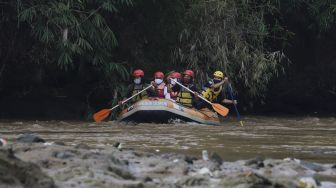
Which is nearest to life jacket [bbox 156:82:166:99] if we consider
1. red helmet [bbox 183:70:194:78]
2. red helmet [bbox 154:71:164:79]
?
red helmet [bbox 154:71:164:79]

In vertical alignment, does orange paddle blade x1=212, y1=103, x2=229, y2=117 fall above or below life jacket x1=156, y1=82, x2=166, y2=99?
below

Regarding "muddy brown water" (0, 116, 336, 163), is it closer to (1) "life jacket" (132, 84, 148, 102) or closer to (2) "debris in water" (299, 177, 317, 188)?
(1) "life jacket" (132, 84, 148, 102)

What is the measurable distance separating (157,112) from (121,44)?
8.49ft

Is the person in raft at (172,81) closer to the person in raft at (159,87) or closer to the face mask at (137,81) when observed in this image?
the person in raft at (159,87)

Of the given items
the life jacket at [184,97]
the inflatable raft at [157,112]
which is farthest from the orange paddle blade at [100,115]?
the life jacket at [184,97]

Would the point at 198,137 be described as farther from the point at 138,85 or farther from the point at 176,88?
the point at 176,88

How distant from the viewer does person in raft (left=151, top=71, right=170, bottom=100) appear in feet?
51.7

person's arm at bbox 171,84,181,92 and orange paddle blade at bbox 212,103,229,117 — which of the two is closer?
orange paddle blade at bbox 212,103,229,117

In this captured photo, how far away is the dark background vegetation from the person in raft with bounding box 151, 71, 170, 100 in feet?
2.19

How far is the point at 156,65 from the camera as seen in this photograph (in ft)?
56.4

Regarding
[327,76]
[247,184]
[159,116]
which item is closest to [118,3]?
[159,116]

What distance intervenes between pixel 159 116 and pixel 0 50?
3.74 meters

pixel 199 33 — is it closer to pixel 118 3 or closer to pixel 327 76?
pixel 118 3

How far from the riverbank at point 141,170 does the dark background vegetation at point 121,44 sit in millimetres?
7573
